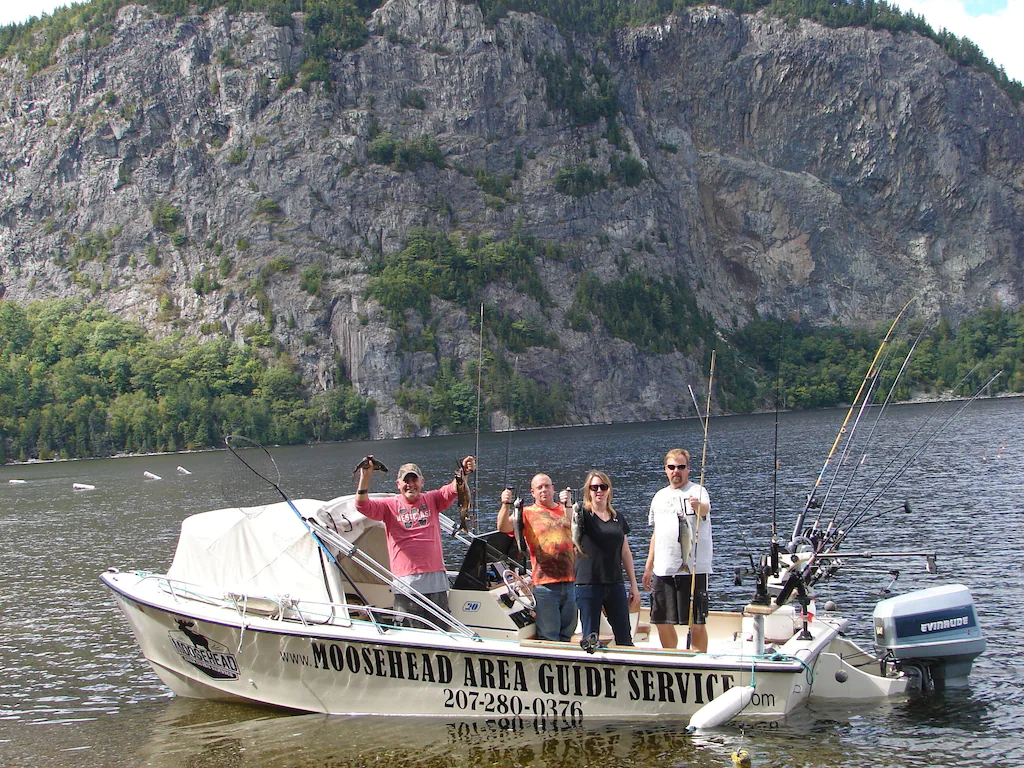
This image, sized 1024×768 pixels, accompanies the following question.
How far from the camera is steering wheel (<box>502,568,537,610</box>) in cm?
1132

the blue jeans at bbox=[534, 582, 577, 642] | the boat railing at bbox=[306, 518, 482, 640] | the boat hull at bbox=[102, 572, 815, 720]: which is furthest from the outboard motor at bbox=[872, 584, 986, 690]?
the boat railing at bbox=[306, 518, 482, 640]

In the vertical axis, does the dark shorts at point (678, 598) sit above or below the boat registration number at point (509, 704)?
Answer: above

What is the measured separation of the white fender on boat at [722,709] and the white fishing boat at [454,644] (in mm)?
16

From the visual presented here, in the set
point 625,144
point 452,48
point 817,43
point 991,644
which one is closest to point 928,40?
point 817,43

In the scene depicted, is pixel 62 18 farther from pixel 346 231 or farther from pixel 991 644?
pixel 991 644

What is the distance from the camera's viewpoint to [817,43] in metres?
168

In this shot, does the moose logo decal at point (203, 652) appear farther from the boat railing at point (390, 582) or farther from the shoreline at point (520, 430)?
the shoreline at point (520, 430)

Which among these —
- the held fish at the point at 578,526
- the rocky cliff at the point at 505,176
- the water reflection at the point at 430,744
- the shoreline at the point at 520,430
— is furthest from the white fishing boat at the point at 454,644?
the rocky cliff at the point at 505,176

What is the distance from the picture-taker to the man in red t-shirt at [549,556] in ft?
31.6

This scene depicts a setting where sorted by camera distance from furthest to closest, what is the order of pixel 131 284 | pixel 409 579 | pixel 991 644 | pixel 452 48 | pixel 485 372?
pixel 452 48, pixel 131 284, pixel 485 372, pixel 991 644, pixel 409 579

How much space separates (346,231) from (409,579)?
Answer: 121828mm

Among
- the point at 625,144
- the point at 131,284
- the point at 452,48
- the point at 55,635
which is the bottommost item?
the point at 55,635

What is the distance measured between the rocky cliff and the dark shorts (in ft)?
332

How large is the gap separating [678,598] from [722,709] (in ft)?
4.32
